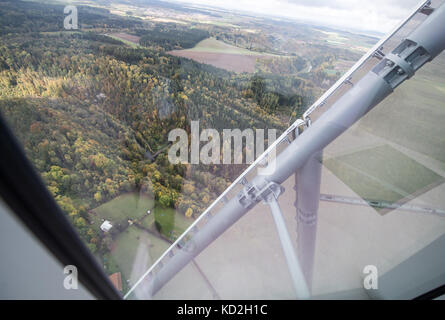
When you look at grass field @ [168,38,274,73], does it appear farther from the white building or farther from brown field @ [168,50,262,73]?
the white building

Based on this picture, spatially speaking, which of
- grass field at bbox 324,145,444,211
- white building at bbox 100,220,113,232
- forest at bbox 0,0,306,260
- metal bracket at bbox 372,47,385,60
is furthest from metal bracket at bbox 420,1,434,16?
white building at bbox 100,220,113,232

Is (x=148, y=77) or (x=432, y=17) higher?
(x=432, y=17)

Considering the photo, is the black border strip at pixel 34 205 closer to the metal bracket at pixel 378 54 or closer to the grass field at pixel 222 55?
the metal bracket at pixel 378 54

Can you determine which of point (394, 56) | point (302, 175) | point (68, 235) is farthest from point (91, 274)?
point (394, 56)

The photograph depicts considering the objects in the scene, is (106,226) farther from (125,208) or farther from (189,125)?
(189,125)

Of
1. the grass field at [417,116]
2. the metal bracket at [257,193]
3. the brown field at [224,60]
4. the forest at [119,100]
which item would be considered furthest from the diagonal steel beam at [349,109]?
the brown field at [224,60]

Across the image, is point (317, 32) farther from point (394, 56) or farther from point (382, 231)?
point (382, 231)

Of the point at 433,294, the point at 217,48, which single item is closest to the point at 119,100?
the point at 217,48
